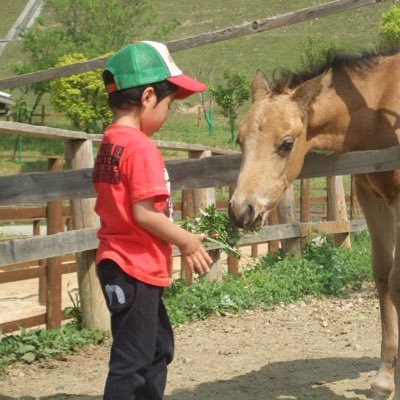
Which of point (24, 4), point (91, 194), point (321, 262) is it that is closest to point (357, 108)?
point (91, 194)

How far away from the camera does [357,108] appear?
15.4 ft

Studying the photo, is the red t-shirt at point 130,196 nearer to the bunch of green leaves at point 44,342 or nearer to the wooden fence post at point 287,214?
the bunch of green leaves at point 44,342

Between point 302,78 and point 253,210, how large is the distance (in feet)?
3.48

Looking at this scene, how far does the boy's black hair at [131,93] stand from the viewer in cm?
324

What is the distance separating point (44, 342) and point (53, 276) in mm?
857

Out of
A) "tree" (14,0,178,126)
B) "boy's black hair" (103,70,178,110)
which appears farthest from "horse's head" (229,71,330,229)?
"tree" (14,0,178,126)

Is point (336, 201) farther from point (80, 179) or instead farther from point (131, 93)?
point (131, 93)

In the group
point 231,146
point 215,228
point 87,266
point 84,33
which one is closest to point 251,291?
point 87,266

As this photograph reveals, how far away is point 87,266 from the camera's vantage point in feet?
20.7

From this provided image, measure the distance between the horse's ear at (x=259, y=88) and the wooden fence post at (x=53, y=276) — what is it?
2.42 m

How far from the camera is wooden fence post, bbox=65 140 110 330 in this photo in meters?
6.31

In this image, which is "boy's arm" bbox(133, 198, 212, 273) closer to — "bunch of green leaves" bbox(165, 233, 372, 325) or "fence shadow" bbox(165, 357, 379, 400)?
"fence shadow" bbox(165, 357, 379, 400)

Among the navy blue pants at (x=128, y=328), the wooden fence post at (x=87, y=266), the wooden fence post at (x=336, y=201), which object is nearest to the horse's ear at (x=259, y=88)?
the navy blue pants at (x=128, y=328)

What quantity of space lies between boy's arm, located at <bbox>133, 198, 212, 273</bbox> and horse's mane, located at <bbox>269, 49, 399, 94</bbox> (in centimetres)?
167
